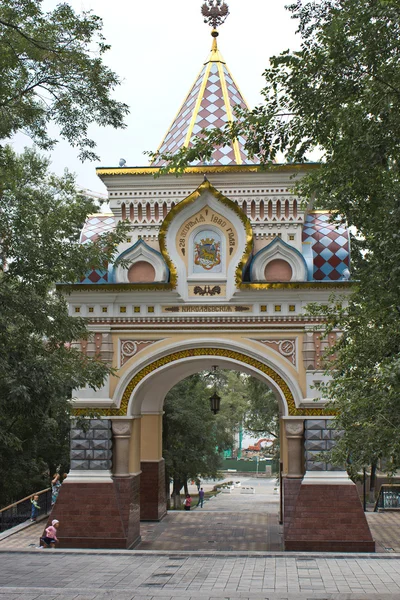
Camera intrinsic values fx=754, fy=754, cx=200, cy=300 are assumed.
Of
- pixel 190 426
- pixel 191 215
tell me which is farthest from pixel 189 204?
pixel 190 426

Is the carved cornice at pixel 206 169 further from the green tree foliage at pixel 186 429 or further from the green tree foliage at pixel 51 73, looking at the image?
the green tree foliage at pixel 186 429

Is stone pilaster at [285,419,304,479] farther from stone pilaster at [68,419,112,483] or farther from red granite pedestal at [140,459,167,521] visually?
red granite pedestal at [140,459,167,521]

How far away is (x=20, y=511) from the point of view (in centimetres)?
1541

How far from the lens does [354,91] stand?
279 inches

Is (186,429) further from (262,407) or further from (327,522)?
(327,522)

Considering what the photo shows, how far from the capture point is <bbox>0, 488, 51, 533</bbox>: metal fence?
1484cm

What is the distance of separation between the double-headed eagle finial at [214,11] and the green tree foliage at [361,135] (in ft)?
28.3

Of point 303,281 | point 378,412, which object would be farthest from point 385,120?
point 303,281

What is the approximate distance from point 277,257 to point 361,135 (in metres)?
5.90

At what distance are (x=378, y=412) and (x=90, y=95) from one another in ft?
15.8

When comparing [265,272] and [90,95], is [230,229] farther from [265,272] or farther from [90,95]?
[90,95]

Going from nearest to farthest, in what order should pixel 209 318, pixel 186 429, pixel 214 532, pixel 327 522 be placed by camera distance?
pixel 327 522, pixel 209 318, pixel 214 532, pixel 186 429

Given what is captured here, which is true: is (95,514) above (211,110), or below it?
below

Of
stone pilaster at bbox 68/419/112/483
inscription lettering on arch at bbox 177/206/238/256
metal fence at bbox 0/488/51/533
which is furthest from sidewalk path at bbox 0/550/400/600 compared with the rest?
inscription lettering on arch at bbox 177/206/238/256
